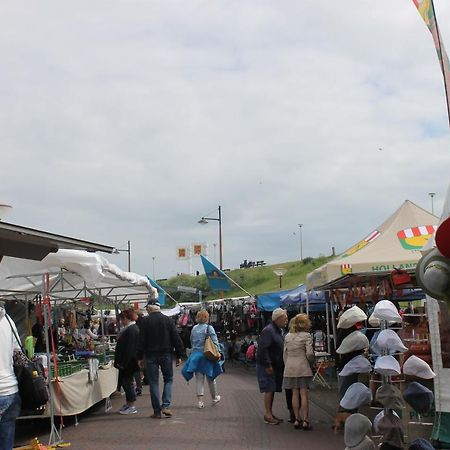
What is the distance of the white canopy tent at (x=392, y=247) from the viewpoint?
9.33 meters

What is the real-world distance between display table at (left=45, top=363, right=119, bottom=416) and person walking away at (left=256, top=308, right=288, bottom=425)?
2626 millimetres

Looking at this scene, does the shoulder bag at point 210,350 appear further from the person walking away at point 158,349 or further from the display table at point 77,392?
the display table at point 77,392

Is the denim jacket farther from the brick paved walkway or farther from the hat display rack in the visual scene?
the hat display rack

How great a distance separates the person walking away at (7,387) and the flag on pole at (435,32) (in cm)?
389

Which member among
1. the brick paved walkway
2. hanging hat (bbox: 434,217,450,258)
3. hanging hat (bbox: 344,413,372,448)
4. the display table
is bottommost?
the brick paved walkway

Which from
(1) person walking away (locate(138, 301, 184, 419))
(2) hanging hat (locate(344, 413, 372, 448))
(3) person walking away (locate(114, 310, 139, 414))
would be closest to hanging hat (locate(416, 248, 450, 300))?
(2) hanging hat (locate(344, 413, 372, 448))

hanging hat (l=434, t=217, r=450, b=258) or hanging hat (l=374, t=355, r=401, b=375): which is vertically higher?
hanging hat (l=434, t=217, r=450, b=258)

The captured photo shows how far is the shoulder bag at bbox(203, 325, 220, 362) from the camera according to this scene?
35.2 ft

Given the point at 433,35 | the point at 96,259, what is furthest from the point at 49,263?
the point at 433,35

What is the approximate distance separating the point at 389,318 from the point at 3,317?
141 inches

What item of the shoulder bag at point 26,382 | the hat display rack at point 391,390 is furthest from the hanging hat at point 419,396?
the shoulder bag at point 26,382

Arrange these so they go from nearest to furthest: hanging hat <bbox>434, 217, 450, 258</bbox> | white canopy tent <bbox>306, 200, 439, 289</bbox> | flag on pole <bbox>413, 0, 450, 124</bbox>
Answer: hanging hat <bbox>434, 217, 450, 258</bbox>
flag on pole <bbox>413, 0, 450, 124</bbox>
white canopy tent <bbox>306, 200, 439, 289</bbox>

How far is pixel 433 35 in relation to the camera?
3.04m

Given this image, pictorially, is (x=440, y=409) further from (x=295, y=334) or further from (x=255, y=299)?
(x=255, y=299)
